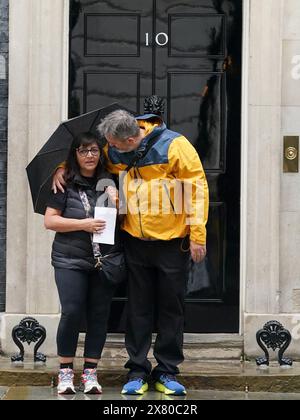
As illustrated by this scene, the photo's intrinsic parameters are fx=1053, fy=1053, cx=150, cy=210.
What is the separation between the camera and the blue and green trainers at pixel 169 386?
23.2 ft

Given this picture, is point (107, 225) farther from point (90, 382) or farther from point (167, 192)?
point (90, 382)

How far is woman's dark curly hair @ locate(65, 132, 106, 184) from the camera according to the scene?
273 inches

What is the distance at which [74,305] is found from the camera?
6.89 m

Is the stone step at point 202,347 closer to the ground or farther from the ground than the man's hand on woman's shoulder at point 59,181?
closer to the ground

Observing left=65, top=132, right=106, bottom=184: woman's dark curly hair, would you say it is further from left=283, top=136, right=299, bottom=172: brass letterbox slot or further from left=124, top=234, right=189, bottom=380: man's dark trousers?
left=283, top=136, right=299, bottom=172: brass letterbox slot

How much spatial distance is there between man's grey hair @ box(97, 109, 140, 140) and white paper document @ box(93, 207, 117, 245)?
0.49 metres

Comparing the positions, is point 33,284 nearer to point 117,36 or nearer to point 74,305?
point 74,305

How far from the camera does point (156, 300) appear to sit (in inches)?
283

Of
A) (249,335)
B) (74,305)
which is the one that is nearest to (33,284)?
(74,305)

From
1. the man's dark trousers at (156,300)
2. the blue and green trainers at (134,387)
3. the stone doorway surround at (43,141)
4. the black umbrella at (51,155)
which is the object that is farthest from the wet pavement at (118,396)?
the black umbrella at (51,155)

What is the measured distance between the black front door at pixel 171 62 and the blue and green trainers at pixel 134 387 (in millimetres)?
1505

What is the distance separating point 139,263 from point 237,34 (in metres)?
2.12

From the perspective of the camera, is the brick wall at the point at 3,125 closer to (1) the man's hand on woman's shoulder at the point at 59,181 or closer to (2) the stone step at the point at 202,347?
(2) the stone step at the point at 202,347

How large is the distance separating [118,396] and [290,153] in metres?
2.28
